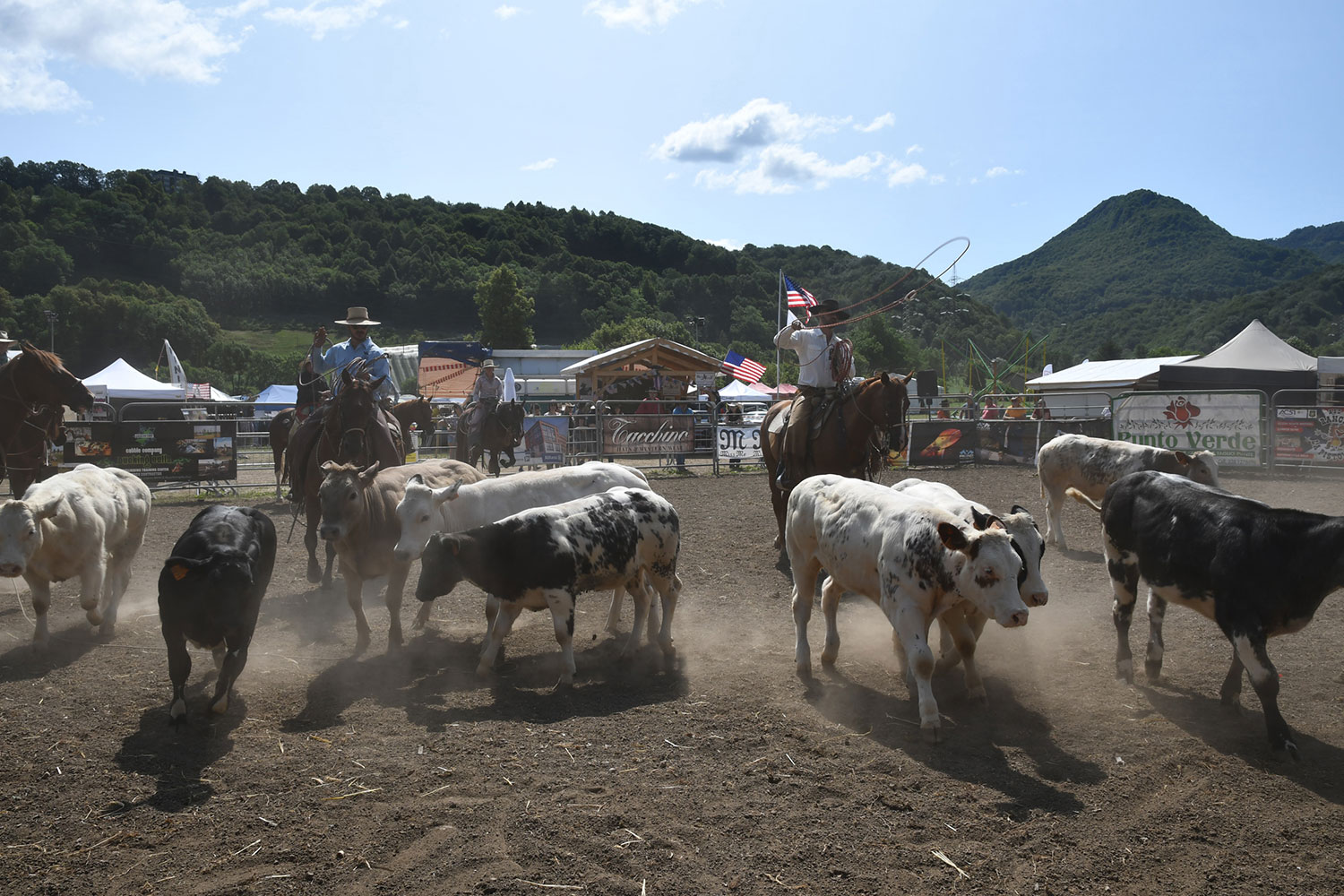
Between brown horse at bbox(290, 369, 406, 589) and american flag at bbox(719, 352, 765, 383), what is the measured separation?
2270cm

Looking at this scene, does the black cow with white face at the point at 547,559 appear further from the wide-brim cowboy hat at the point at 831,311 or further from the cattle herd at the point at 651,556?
the wide-brim cowboy hat at the point at 831,311

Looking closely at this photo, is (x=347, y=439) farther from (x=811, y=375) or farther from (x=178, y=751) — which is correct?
(x=811, y=375)

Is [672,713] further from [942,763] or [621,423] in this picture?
[621,423]

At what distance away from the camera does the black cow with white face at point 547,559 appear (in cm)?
629

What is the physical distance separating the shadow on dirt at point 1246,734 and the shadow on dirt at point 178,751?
5.42m

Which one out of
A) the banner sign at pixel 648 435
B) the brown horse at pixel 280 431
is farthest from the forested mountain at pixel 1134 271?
the brown horse at pixel 280 431

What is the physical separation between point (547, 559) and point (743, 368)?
2666 cm

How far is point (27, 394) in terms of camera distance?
30.5 ft

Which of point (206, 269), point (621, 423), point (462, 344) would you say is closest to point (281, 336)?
point (206, 269)

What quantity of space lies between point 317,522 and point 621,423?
1260 cm

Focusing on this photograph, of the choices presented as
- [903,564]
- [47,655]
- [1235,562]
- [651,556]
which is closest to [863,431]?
[651,556]

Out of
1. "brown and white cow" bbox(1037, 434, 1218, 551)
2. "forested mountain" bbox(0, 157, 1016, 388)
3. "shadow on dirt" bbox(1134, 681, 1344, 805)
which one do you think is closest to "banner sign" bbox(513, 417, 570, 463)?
"brown and white cow" bbox(1037, 434, 1218, 551)

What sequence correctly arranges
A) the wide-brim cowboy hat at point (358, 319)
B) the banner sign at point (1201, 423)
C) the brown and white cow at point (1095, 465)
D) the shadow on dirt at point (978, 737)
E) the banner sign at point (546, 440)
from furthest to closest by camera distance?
the banner sign at point (546, 440), the banner sign at point (1201, 423), the wide-brim cowboy hat at point (358, 319), the brown and white cow at point (1095, 465), the shadow on dirt at point (978, 737)

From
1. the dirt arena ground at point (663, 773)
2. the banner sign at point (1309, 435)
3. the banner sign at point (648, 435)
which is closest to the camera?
the dirt arena ground at point (663, 773)
